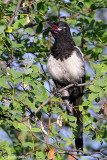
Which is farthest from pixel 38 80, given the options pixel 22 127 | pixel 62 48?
pixel 62 48

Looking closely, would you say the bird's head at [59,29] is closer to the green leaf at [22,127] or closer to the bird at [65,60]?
the bird at [65,60]

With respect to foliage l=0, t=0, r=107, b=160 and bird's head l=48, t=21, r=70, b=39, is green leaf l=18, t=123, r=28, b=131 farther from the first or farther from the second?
bird's head l=48, t=21, r=70, b=39

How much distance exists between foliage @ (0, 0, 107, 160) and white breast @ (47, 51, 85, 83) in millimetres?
176

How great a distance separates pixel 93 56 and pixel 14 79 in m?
2.05

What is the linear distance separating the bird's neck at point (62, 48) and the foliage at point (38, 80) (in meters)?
0.17

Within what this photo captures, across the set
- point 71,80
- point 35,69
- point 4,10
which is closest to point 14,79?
point 35,69

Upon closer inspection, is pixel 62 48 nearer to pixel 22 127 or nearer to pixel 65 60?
pixel 65 60

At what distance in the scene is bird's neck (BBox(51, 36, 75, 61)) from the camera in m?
5.19

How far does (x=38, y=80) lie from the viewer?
4.13 meters

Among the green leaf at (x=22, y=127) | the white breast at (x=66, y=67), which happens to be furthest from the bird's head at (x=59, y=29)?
the green leaf at (x=22, y=127)

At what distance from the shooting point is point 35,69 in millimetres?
3652

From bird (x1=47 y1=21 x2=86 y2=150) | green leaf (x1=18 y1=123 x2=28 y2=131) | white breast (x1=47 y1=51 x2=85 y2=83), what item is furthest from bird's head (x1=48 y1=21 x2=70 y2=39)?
green leaf (x1=18 y1=123 x2=28 y2=131)

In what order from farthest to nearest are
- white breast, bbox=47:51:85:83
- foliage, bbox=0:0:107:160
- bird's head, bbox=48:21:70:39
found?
bird's head, bbox=48:21:70:39
white breast, bbox=47:51:85:83
foliage, bbox=0:0:107:160

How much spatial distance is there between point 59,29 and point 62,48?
1.30ft
